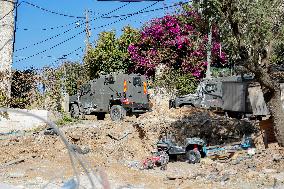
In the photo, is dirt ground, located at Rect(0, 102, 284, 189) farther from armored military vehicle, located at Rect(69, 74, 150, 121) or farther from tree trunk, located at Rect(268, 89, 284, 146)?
armored military vehicle, located at Rect(69, 74, 150, 121)

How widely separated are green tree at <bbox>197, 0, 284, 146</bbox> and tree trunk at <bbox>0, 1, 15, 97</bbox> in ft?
46.1

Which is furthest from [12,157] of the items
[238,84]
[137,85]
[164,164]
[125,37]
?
[125,37]

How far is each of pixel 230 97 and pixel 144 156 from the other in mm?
5736

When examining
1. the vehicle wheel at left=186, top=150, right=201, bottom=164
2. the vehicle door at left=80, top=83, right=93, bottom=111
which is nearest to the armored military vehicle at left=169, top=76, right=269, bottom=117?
the vehicle door at left=80, top=83, right=93, bottom=111

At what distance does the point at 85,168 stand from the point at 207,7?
394 inches

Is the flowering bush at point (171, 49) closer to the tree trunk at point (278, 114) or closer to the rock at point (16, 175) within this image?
the tree trunk at point (278, 114)

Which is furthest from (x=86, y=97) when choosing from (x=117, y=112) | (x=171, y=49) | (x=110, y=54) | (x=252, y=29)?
(x=252, y=29)

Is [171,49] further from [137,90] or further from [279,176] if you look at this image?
[279,176]

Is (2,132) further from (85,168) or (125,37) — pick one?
(85,168)

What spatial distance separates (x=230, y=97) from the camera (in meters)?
21.6

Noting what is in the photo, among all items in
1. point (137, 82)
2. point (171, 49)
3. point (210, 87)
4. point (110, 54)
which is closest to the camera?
point (210, 87)

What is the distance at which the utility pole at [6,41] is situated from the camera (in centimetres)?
2440

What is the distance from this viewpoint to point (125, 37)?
32.8 meters

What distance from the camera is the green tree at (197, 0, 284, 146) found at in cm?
1305
